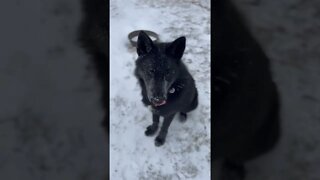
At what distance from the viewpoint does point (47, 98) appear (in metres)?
8.04

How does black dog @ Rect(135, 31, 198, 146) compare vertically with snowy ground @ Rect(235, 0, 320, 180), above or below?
above

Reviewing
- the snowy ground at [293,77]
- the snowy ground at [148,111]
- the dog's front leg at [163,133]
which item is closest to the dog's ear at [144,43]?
the dog's front leg at [163,133]

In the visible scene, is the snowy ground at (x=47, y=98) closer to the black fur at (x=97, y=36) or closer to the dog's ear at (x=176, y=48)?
the black fur at (x=97, y=36)

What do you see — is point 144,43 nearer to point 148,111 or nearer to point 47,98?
point 148,111

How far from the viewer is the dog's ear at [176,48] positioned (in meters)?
6.39

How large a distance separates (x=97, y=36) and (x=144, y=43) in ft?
6.37

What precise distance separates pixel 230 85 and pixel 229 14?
98 cm

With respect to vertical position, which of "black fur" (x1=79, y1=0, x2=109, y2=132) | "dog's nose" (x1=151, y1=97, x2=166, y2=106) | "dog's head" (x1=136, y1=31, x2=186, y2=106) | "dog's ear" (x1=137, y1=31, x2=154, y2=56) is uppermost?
"dog's ear" (x1=137, y1=31, x2=154, y2=56)

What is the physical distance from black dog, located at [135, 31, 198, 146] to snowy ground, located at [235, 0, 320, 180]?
4.70 ft

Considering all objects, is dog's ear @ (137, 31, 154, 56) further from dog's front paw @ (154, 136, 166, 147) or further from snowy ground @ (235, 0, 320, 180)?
snowy ground @ (235, 0, 320, 180)

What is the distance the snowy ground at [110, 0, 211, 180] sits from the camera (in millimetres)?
7590

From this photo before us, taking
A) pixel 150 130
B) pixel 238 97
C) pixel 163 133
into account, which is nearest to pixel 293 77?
pixel 238 97

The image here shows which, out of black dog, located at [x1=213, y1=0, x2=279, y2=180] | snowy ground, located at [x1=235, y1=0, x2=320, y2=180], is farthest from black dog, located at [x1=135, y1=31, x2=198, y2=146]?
snowy ground, located at [x1=235, y1=0, x2=320, y2=180]

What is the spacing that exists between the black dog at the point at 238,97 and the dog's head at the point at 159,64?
1.48 metres
